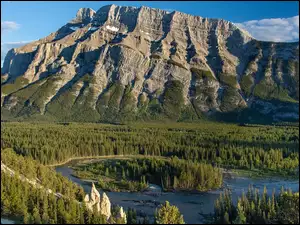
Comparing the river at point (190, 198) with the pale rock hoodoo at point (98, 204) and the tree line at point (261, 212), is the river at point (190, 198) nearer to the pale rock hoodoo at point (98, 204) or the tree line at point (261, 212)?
the tree line at point (261, 212)

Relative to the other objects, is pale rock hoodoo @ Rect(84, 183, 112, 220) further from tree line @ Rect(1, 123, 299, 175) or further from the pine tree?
tree line @ Rect(1, 123, 299, 175)

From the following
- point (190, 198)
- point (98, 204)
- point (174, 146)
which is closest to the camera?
point (98, 204)

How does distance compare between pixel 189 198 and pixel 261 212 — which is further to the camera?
pixel 189 198

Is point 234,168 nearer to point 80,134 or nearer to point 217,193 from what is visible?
point 217,193

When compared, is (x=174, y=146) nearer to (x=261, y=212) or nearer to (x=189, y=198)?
(x=189, y=198)

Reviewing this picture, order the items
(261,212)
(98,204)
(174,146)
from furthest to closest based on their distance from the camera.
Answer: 1. (174,146)
2. (261,212)
3. (98,204)

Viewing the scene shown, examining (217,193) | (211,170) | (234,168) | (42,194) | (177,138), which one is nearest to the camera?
(42,194)

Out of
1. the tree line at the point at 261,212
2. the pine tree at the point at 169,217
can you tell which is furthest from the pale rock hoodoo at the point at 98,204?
the tree line at the point at 261,212

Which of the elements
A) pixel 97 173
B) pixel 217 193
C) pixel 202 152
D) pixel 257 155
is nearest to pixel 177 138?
pixel 202 152

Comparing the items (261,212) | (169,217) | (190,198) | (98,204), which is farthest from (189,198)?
(98,204)
